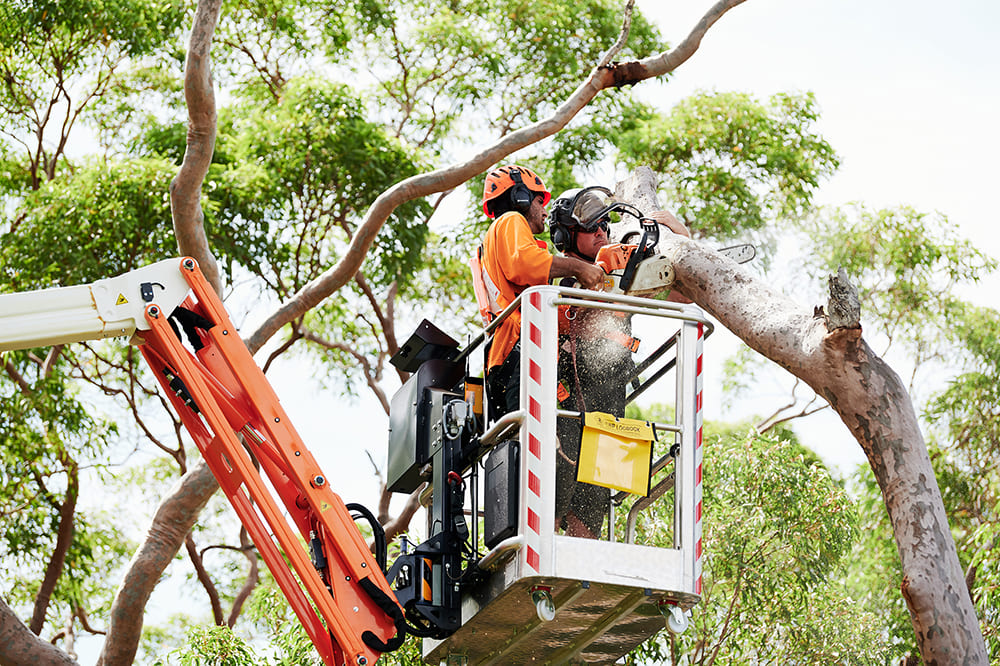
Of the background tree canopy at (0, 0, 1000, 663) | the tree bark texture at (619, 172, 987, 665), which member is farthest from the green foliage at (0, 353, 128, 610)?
the tree bark texture at (619, 172, 987, 665)

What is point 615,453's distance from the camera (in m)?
5.35

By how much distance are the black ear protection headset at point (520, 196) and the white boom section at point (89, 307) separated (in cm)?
166

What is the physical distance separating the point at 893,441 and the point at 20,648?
6.32 metres

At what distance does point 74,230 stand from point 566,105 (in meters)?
5.56

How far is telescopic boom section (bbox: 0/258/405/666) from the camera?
18.6ft

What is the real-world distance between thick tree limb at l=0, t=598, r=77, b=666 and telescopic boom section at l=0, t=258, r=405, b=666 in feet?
12.7

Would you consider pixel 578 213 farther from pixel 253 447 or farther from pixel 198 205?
pixel 198 205

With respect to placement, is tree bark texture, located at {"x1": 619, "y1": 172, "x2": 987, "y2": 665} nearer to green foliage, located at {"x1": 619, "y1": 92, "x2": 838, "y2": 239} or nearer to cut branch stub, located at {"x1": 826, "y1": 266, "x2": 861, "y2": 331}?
cut branch stub, located at {"x1": 826, "y1": 266, "x2": 861, "y2": 331}

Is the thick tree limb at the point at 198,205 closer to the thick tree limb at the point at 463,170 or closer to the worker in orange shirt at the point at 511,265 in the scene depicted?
the thick tree limb at the point at 463,170

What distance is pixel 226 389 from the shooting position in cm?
605

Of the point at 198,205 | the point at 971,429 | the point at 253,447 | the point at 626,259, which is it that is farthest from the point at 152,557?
the point at 971,429

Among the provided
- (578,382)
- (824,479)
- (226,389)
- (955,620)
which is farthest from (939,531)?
(824,479)

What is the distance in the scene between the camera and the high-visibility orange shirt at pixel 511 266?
19.2ft

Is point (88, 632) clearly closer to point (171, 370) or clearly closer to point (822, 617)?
point (822, 617)
